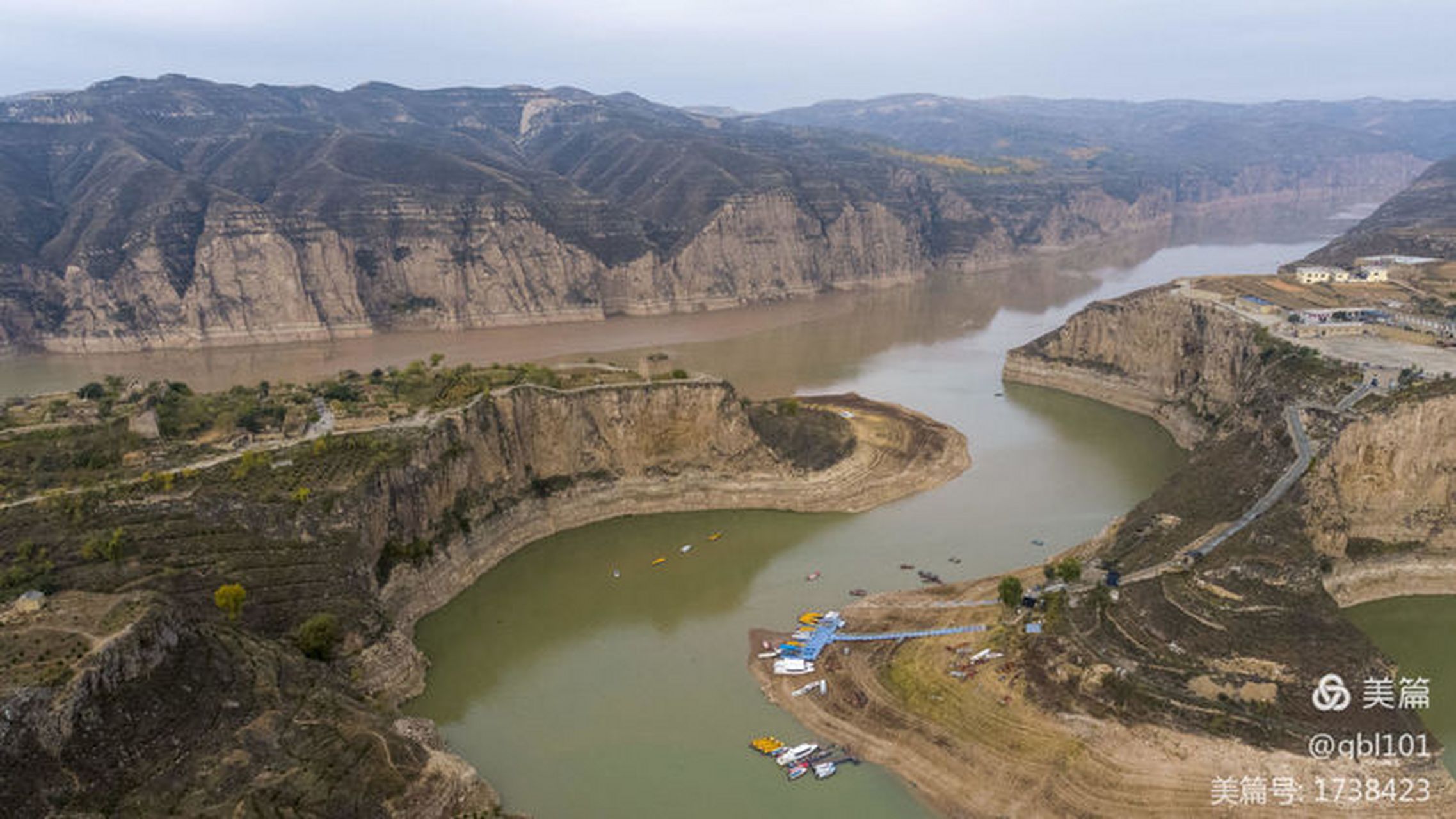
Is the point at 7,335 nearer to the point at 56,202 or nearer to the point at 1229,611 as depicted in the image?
the point at 56,202

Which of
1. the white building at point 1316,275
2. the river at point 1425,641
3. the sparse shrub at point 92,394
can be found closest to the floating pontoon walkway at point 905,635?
the river at point 1425,641

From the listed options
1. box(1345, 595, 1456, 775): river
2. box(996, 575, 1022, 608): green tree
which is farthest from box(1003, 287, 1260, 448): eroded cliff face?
box(996, 575, 1022, 608): green tree

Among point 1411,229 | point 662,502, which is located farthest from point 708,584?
point 1411,229

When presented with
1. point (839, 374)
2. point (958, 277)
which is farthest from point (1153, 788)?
point (958, 277)

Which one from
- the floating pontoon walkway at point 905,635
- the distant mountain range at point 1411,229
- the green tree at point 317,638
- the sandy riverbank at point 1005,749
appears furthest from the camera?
the distant mountain range at point 1411,229

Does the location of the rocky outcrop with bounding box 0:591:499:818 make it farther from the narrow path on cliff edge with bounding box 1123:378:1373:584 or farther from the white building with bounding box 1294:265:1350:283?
the white building with bounding box 1294:265:1350:283

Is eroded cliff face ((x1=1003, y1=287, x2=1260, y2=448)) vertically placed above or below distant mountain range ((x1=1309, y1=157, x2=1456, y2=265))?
below

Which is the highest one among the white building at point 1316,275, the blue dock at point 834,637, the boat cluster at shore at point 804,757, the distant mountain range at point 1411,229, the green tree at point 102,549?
the distant mountain range at point 1411,229

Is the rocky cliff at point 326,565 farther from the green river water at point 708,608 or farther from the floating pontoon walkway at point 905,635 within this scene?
the floating pontoon walkway at point 905,635
